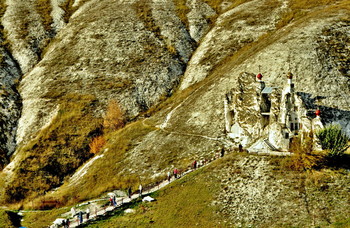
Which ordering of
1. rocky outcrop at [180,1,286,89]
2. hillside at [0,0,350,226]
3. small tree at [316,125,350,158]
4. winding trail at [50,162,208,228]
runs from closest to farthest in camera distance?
small tree at [316,125,350,158]
winding trail at [50,162,208,228]
hillside at [0,0,350,226]
rocky outcrop at [180,1,286,89]

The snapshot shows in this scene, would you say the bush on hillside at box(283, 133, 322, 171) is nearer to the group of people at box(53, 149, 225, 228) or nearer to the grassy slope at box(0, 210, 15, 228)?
the group of people at box(53, 149, 225, 228)

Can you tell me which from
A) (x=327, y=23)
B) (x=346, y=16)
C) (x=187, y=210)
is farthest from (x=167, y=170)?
(x=346, y=16)

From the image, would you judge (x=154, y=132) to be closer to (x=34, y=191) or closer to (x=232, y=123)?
(x=232, y=123)

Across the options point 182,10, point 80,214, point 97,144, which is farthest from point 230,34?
point 80,214

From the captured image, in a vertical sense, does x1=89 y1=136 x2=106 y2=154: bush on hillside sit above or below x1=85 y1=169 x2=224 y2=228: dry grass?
above

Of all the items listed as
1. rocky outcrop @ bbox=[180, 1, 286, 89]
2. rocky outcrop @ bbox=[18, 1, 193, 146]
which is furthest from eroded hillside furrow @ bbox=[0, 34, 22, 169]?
rocky outcrop @ bbox=[180, 1, 286, 89]

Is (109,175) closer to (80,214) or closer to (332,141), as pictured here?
(80,214)

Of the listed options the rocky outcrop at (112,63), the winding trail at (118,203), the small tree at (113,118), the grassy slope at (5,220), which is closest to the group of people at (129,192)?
the winding trail at (118,203)
